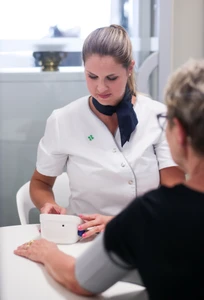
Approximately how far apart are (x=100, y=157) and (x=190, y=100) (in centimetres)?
72

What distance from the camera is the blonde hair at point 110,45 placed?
4.72 feet

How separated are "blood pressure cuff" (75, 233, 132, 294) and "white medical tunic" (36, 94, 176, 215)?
0.51 m

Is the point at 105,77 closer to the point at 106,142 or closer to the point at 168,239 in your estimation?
the point at 106,142

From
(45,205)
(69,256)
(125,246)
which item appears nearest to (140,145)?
(45,205)

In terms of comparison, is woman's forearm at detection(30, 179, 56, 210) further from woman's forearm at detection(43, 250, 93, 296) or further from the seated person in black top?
the seated person in black top

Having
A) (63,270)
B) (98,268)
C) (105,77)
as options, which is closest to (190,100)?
(98,268)

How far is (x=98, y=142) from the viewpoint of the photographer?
1.50 meters

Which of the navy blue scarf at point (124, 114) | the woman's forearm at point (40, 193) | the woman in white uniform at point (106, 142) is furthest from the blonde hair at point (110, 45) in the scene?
the woman's forearm at point (40, 193)

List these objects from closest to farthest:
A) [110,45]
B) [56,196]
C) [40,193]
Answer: [110,45] → [40,193] → [56,196]

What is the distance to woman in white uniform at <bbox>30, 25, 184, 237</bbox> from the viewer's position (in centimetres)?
145

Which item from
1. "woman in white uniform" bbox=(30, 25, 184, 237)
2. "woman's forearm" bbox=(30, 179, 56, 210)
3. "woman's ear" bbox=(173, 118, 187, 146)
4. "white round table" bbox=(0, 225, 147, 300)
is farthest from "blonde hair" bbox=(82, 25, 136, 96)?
"woman's ear" bbox=(173, 118, 187, 146)

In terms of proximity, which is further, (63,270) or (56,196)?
(56,196)

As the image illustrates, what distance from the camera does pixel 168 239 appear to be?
2.53ft

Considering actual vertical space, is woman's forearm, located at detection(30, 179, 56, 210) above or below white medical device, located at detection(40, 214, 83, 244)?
below
